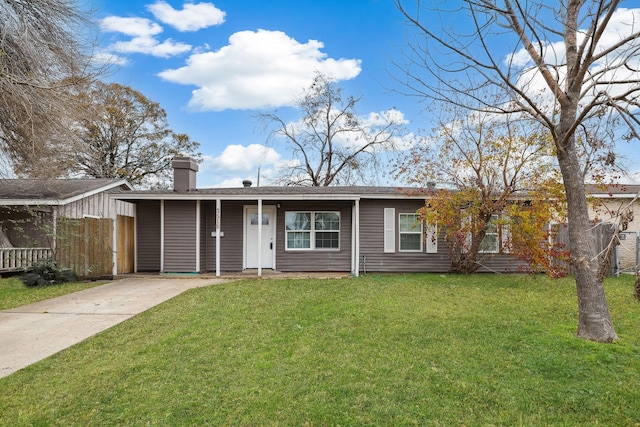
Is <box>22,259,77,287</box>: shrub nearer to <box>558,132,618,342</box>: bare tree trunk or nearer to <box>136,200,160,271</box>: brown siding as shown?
<box>136,200,160,271</box>: brown siding

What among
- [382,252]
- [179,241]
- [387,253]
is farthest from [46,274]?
[387,253]

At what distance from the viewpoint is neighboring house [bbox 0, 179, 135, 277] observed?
10.9m

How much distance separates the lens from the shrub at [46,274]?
32.6ft

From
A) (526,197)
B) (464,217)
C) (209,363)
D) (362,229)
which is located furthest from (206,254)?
(526,197)

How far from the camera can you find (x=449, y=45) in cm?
448

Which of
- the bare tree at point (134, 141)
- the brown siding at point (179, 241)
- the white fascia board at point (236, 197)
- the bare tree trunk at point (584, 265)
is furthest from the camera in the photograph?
the bare tree at point (134, 141)

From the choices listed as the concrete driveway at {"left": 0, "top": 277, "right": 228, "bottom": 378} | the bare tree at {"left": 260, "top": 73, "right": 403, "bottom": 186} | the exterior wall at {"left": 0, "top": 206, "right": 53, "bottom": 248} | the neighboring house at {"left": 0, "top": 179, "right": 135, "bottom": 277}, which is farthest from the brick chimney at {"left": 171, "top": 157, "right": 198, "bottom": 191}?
the bare tree at {"left": 260, "top": 73, "right": 403, "bottom": 186}

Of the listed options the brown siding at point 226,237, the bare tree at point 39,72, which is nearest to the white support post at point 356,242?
the brown siding at point 226,237

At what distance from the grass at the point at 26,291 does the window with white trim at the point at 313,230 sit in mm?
5457

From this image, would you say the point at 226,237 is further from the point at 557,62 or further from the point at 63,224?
the point at 557,62

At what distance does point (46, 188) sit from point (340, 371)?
40.9 feet

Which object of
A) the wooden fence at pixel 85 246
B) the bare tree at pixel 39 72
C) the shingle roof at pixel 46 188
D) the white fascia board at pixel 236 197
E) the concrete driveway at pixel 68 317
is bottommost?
the concrete driveway at pixel 68 317

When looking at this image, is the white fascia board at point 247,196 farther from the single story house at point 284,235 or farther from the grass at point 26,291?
the grass at point 26,291

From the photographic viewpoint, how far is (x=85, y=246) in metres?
11.1
